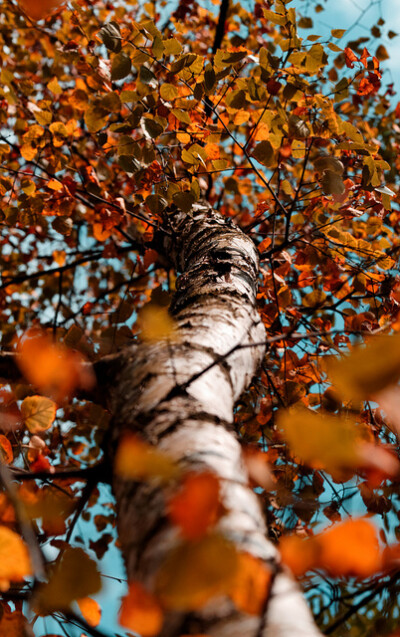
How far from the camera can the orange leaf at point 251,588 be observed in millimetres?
451

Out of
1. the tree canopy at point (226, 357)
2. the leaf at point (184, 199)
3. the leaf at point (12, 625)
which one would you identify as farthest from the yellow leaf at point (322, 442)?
the leaf at point (184, 199)

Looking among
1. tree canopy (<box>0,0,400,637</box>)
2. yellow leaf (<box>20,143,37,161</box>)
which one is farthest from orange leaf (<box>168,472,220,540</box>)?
yellow leaf (<box>20,143,37,161</box>)

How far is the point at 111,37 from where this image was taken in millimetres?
1469

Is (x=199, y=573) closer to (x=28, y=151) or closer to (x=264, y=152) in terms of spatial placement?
(x=264, y=152)

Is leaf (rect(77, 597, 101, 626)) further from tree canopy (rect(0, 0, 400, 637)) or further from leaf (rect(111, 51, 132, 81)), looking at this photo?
leaf (rect(111, 51, 132, 81))

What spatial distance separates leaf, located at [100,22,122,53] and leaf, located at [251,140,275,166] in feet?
2.06

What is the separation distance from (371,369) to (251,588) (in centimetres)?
28

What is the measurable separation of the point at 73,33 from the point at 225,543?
493cm

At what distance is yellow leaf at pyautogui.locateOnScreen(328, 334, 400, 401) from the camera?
43cm

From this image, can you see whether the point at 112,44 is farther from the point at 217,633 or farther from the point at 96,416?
the point at 217,633

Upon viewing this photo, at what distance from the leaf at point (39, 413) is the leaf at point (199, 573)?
89 centimetres

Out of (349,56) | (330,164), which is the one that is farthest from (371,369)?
(349,56)

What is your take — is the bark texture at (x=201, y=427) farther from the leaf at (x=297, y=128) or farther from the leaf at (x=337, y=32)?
the leaf at (x=337, y=32)

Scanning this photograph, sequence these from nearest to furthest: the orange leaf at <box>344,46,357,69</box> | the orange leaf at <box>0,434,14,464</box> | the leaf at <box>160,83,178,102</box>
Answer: the orange leaf at <box>0,434,14,464</box> → the leaf at <box>160,83,178,102</box> → the orange leaf at <box>344,46,357,69</box>
